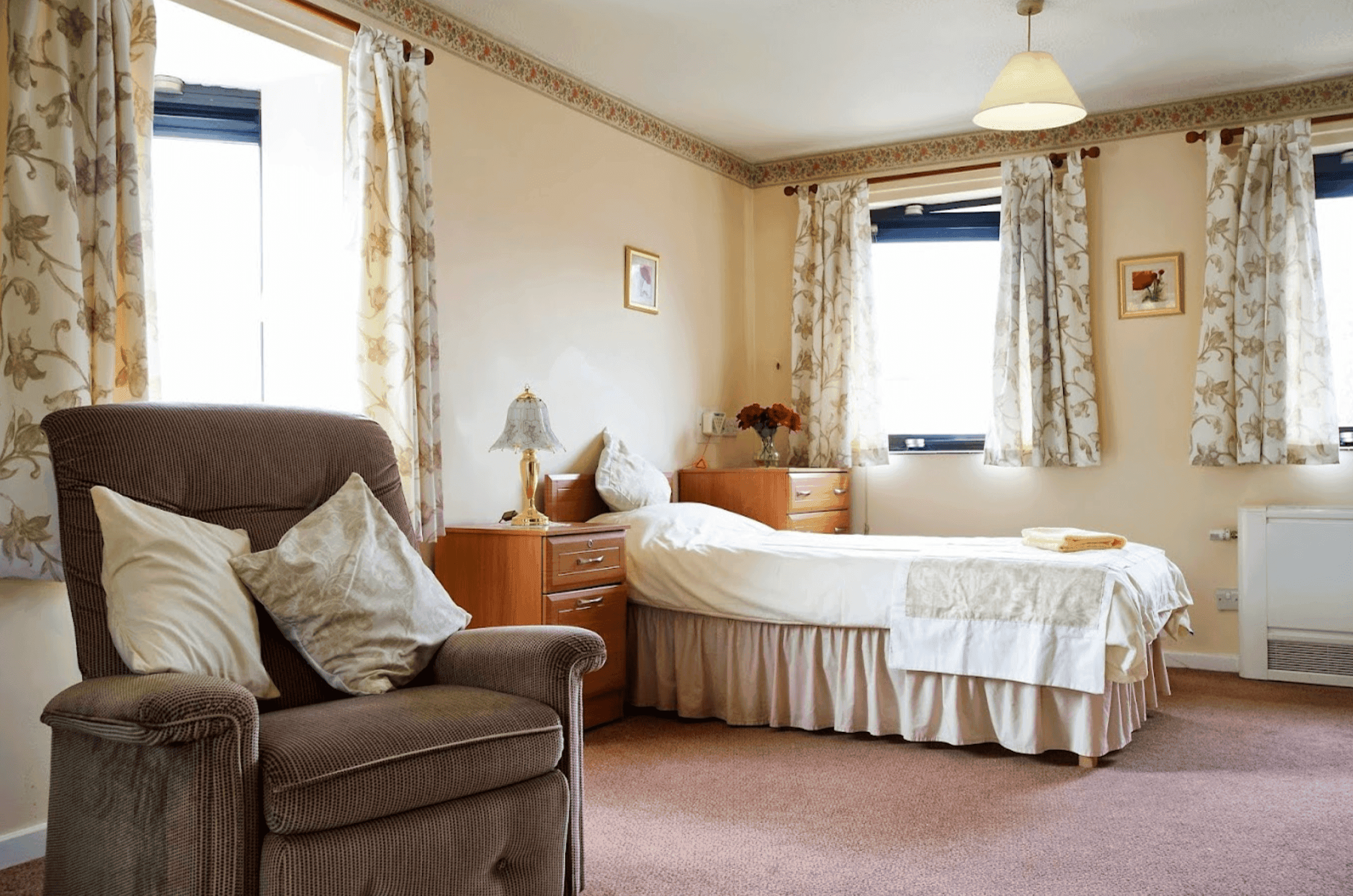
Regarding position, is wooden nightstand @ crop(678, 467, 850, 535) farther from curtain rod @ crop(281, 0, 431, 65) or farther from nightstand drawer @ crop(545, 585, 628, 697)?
curtain rod @ crop(281, 0, 431, 65)

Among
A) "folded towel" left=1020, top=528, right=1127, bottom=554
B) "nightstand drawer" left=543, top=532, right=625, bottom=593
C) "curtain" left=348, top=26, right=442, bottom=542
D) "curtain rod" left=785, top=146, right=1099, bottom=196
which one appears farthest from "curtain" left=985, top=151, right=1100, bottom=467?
"curtain" left=348, top=26, right=442, bottom=542

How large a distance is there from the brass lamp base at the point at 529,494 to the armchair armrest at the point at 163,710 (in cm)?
208

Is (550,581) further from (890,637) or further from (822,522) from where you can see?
(822,522)

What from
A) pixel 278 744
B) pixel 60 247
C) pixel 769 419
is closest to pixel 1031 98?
pixel 769 419

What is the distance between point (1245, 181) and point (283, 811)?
15.8 ft

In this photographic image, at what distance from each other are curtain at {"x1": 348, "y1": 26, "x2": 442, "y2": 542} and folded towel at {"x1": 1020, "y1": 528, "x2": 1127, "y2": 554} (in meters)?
2.19

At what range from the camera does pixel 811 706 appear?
12.9 ft

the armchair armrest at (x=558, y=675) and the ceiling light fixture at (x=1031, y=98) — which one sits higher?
the ceiling light fixture at (x=1031, y=98)

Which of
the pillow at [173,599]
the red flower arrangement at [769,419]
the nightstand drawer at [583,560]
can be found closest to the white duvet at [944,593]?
the nightstand drawer at [583,560]

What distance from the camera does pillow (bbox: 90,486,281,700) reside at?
6.86ft

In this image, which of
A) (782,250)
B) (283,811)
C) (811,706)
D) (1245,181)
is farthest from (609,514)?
(1245,181)

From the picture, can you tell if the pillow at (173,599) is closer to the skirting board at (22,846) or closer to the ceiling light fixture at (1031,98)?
the skirting board at (22,846)

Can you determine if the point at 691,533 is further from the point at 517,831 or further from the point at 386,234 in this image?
the point at 517,831

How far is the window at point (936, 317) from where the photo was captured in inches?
229
